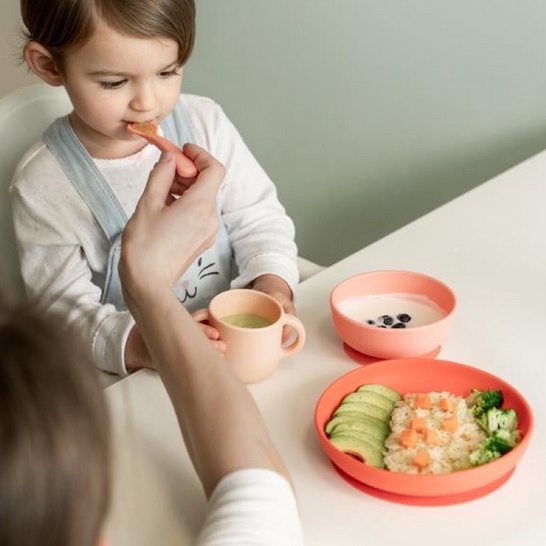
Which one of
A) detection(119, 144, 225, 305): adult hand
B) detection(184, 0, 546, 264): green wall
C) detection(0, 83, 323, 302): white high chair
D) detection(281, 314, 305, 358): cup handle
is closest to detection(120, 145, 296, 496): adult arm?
detection(119, 144, 225, 305): adult hand

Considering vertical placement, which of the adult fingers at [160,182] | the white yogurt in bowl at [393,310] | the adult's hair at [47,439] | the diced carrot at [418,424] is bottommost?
the white yogurt in bowl at [393,310]

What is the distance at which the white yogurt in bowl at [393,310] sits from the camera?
0.95 m

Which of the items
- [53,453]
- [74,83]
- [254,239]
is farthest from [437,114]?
[53,453]

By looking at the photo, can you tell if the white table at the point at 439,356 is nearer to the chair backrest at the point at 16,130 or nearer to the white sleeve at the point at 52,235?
the white sleeve at the point at 52,235

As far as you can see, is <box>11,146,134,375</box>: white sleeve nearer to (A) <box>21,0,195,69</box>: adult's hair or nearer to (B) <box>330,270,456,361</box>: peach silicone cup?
(A) <box>21,0,195,69</box>: adult's hair

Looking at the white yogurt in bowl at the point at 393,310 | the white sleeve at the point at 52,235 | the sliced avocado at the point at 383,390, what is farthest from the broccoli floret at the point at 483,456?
the white sleeve at the point at 52,235

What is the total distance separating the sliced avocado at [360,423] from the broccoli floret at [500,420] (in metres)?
0.08

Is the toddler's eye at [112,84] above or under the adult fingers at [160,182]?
above

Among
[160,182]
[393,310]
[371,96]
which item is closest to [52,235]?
[160,182]

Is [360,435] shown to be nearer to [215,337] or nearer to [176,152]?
[215,337]

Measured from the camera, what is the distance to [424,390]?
34.0 inches

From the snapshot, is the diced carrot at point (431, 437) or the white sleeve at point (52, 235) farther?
the white sleeve at point (52, 235)

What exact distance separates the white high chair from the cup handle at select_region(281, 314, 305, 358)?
41cm

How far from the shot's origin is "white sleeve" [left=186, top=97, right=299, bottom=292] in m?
1.22
